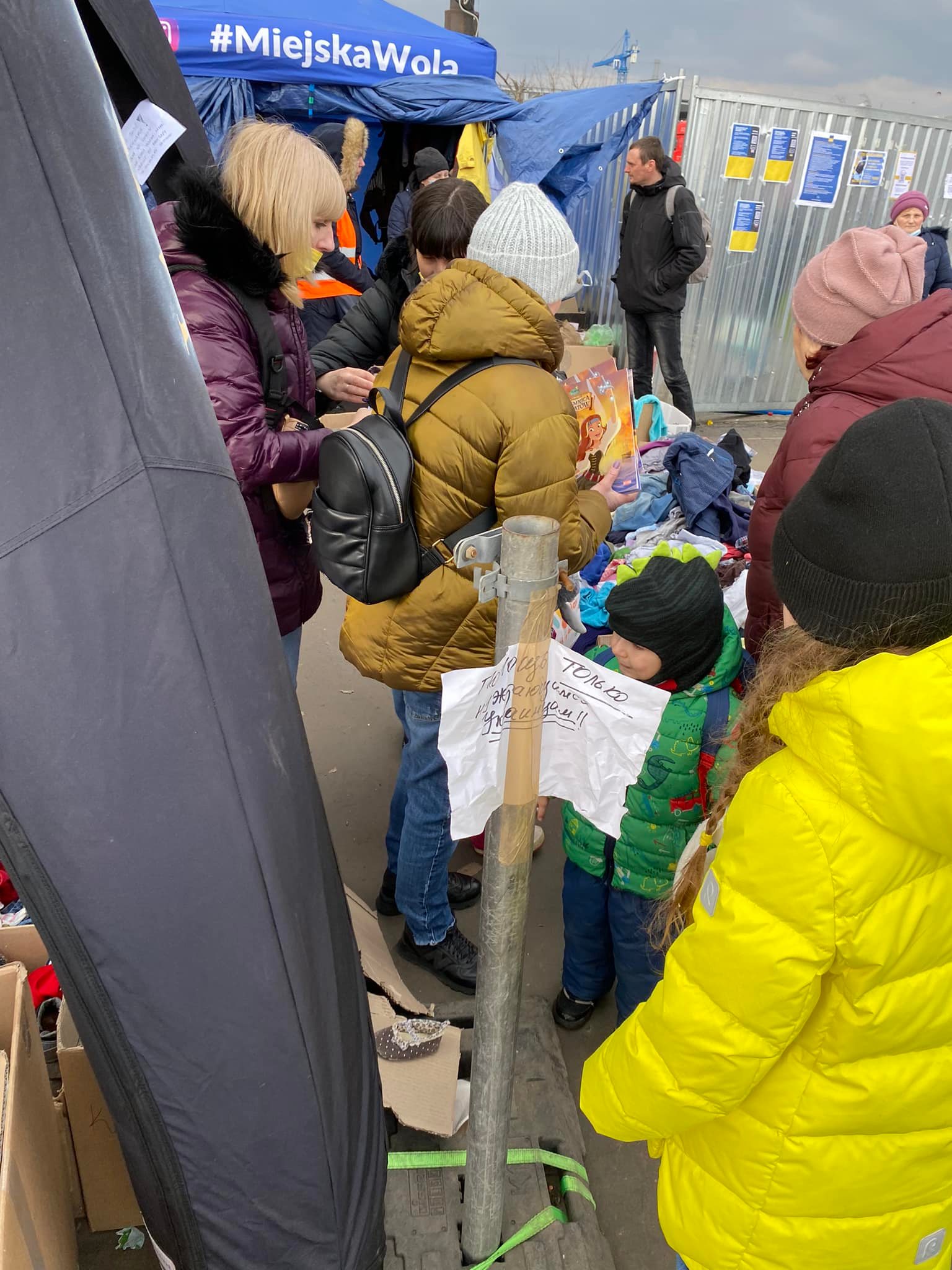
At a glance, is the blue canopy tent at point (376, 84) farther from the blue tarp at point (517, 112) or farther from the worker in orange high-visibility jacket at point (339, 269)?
the worker in orange high-visibility jacket at point (339, 269)

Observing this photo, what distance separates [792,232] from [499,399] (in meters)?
7.28

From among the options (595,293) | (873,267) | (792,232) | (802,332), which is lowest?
Result: (595,293)

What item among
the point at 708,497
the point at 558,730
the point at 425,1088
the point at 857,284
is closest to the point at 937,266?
the point at 708,497

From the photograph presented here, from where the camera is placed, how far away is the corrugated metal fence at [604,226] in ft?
25.7

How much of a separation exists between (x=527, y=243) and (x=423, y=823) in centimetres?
152

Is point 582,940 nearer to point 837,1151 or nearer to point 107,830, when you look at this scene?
point 837,1151

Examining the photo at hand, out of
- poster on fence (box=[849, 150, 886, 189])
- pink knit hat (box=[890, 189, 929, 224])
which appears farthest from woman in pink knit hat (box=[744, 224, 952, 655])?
poster on fence (box=[849, 150, 886, 189])

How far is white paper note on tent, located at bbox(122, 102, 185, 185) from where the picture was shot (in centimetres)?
207

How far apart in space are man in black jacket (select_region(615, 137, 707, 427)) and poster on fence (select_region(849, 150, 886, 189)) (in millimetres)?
2212

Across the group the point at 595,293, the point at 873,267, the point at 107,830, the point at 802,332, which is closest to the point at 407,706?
the point at 107,830

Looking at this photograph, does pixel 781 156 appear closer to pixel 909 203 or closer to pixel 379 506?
pixel 909 203

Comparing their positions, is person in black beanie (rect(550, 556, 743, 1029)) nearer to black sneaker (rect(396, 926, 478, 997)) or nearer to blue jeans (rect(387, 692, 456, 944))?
blue jeans (rect(387, 692, 456, 944))

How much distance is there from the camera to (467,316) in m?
1.75

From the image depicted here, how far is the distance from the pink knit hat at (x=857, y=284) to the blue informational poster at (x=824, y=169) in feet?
19.9
